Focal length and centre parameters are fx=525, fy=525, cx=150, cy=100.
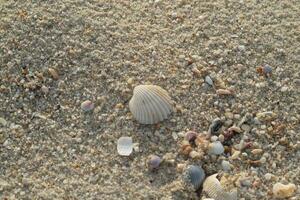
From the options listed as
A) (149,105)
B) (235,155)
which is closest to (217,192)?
(235,155)

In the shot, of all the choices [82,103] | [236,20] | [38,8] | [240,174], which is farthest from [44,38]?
[240,174]

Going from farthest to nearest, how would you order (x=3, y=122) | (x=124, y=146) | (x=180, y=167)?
(x=3, y=122)
(x=124, y=146)
(x=180, y=167)

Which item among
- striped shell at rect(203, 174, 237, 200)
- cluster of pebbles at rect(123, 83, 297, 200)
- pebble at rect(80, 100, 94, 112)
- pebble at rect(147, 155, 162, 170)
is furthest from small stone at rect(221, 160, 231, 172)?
pebble at rect(80, 100, 94, 112)

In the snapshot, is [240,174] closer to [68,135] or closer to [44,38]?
[68,135]

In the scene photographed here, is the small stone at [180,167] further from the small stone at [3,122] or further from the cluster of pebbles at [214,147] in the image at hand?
the small stone at [3,122]

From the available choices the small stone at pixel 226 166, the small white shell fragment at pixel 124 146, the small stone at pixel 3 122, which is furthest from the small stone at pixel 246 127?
the small stone at pixel 3 122

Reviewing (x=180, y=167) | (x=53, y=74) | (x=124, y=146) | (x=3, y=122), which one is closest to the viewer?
(x=180, y=167)

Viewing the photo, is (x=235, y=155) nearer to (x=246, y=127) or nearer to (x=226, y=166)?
(x=226, y=166)
